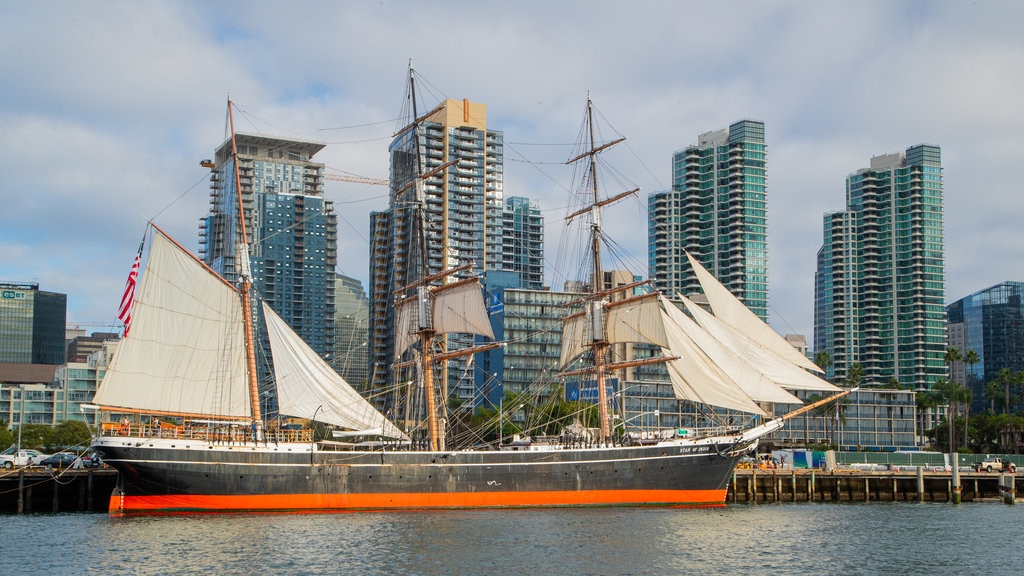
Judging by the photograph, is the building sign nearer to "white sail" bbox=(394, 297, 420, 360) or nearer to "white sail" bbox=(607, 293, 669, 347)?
"white sail" bbox=(607, 293, 669, 347)

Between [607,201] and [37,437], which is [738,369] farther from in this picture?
[37,437]

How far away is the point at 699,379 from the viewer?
225 ft

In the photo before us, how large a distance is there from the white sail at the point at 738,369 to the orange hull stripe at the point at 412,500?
6519 mm

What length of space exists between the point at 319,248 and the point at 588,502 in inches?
5509

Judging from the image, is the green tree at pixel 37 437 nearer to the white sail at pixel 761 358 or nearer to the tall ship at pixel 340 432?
the tall ship at pixel 340 432

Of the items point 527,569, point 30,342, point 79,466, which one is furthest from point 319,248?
point 527,569

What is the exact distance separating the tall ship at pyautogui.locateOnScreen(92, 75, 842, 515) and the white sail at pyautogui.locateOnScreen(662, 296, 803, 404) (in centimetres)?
9

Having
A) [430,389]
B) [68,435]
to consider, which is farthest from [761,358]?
[68,435]

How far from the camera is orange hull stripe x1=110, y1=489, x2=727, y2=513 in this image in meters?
58.0

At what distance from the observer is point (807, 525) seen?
56.6 metres

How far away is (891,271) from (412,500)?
467ft

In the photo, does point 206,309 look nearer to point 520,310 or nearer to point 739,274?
point 520,310

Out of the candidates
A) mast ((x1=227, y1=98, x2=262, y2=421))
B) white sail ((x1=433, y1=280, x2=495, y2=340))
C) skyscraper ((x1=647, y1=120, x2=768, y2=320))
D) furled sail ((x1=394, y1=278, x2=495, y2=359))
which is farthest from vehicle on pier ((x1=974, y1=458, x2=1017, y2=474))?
skyscraper ((x1=647, y1=120, x2=768, y2=320))

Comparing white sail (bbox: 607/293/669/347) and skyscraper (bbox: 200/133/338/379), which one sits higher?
skyscraper (bbox: 200/133/338/379)
